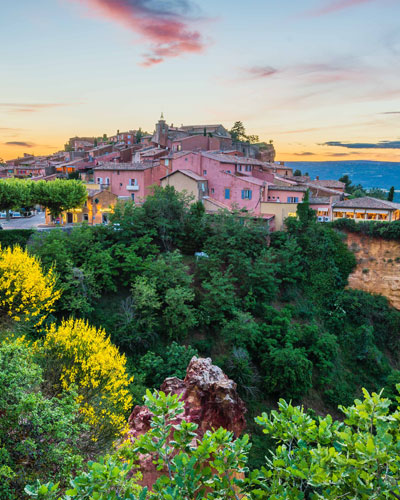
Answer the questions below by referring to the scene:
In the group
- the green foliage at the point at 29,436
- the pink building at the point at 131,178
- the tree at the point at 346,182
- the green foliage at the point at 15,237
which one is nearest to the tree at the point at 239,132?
the tree at the point at 346,182

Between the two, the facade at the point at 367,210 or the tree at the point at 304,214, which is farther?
the facade at the point at 367,210

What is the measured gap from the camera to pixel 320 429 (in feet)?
16.0

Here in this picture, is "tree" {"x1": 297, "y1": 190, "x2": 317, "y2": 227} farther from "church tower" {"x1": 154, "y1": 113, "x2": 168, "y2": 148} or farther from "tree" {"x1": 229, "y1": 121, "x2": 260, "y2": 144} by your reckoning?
"tree" {"x1": 229, "y1": 121, "x2": 260, "y2": 144}

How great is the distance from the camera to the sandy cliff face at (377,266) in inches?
1268

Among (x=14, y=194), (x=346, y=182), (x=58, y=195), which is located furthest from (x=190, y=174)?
(x=346, y=182)

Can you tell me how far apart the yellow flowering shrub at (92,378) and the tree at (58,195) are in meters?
20.9

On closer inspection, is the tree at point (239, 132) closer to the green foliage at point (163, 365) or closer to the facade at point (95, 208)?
the facade at point (95, 208)

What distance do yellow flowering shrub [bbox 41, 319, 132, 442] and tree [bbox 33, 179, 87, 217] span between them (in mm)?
20873

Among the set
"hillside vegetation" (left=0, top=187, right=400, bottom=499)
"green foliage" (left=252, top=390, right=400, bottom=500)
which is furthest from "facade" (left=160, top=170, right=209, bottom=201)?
"green foliage" (left=252, top=390, right=400, bottom=500)

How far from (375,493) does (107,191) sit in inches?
1501

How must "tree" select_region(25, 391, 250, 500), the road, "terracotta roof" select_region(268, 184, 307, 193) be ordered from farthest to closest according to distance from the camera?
"terracotta roof" select_region(268, 184, 307, 193) → the road → "tree" select_region(25, 391, 250, 500)

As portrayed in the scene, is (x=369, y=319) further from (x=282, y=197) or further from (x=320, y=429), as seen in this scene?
(x=320, y=429)

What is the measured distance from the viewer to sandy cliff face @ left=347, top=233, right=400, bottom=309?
32219 mm

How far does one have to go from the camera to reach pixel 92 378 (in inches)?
490
